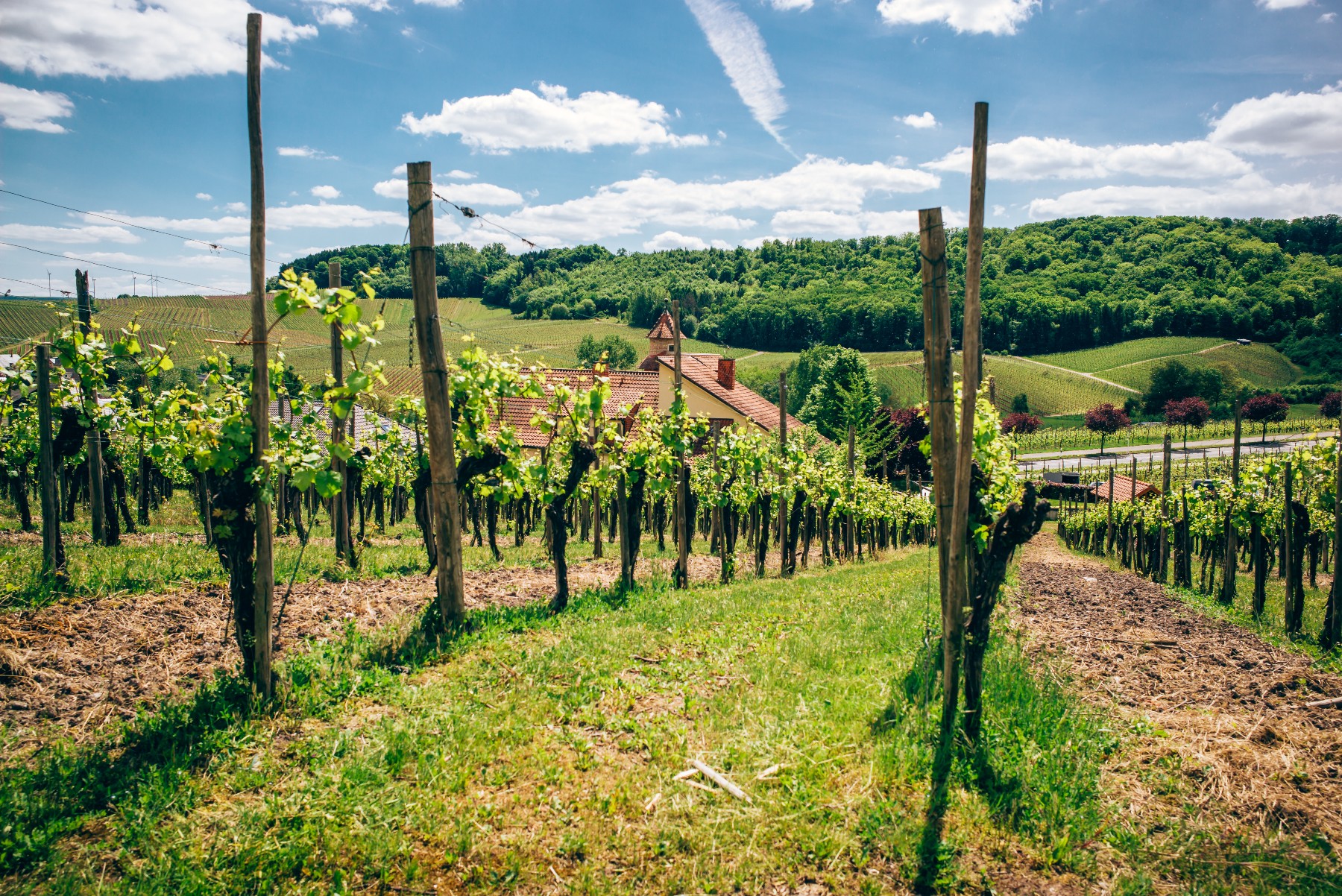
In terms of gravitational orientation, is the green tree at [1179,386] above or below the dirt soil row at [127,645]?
above

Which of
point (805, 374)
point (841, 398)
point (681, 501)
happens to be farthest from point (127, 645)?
point (805, 374)

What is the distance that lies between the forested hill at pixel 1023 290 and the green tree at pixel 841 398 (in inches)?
1125

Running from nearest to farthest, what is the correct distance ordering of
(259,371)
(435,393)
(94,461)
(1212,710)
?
(259,371)
(1212,710)
(435,393)
(94,461)

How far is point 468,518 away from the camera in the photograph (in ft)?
72.4

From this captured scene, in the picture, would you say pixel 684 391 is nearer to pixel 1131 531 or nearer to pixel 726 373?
pixel 726 373

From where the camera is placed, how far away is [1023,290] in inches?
3565

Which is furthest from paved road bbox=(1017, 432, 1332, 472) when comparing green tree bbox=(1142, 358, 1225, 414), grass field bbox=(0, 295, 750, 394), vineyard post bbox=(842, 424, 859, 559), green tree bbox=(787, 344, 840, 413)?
grass field bbox=(0, 295, 750, 394)

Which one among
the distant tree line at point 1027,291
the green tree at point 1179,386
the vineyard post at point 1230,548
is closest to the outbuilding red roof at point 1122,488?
the vineyard post at point 1230,548

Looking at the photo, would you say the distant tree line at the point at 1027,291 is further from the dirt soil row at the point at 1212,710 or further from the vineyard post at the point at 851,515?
the dirt soil row at the point at 1212,710

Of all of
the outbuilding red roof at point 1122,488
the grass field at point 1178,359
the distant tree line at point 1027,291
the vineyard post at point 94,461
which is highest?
the distant tree line at point 1027,291

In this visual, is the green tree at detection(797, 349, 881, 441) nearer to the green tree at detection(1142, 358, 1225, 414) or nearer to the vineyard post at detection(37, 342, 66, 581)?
the green tree at detection(1142, 358, 1225, 414)

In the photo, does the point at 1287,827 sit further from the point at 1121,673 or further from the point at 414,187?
the point at 414,187

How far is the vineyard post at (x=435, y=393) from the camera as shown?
6660 millimetres

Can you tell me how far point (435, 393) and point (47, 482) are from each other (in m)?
4.35
